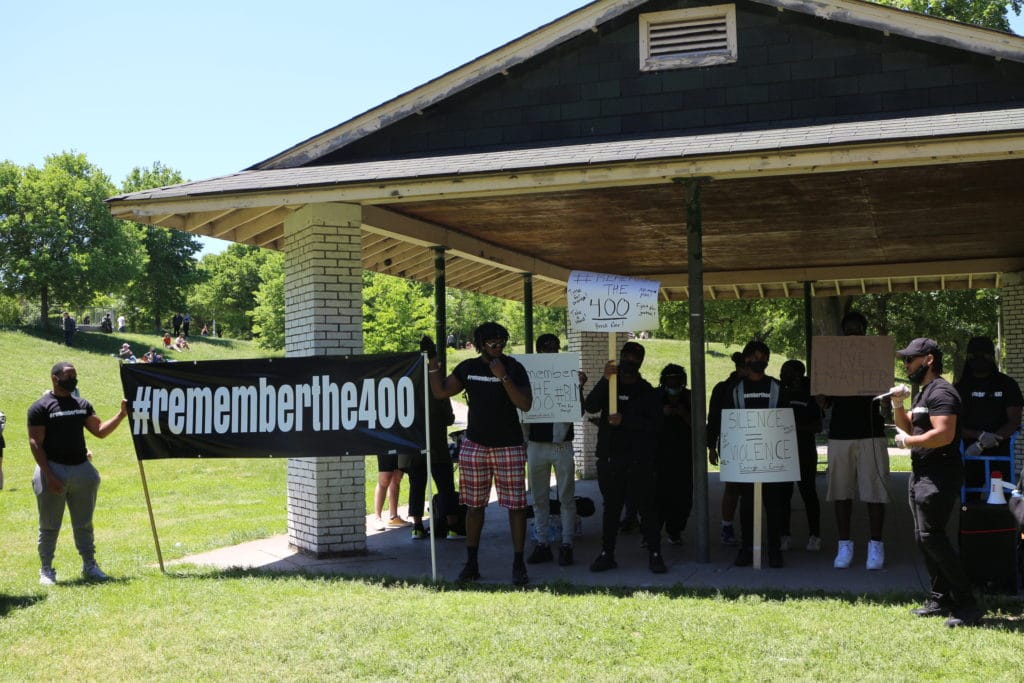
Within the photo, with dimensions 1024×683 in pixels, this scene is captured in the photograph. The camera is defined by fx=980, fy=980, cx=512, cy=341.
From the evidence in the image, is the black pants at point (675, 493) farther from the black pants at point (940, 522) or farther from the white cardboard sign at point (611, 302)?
the black pants at point (940, 522)

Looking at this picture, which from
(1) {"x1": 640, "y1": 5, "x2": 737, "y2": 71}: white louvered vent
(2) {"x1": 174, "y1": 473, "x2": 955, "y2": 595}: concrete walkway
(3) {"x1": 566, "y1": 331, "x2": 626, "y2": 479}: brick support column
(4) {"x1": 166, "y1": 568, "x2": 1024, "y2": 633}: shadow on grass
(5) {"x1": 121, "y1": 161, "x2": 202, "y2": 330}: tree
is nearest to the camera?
(4) {"x1": 166, "y1": 568, "x2": 1024, "y2": 633}: shadow on grass

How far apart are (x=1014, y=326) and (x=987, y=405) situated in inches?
404

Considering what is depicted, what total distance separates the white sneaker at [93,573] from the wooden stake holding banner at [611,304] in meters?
4.62

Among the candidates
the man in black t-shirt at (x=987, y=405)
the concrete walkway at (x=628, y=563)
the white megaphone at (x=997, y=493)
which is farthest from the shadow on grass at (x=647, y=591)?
the man in black t-shirt at (x=987, y=405)

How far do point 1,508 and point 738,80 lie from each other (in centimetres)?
1205

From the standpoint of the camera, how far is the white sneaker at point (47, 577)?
8305 mm

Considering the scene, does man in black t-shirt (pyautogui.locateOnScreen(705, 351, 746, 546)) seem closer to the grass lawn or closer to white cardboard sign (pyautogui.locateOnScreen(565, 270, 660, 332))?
white cardboard sign (pyautogui.locateOnScreen(565, 270, 660, 332))

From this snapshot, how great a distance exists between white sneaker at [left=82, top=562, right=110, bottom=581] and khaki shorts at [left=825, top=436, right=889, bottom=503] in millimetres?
6258

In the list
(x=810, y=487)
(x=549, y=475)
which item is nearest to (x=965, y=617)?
(x=810, y=487)

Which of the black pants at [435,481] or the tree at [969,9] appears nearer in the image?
the black pants at [435,481]

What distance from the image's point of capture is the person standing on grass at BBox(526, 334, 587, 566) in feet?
28.3

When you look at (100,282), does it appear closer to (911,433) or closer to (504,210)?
(504,210)

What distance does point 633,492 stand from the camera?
818 cm

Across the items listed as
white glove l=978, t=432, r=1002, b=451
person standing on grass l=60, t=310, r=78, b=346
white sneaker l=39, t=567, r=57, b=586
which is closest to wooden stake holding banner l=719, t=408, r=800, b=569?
white glove l=978, t=432, r=1002, b=451
